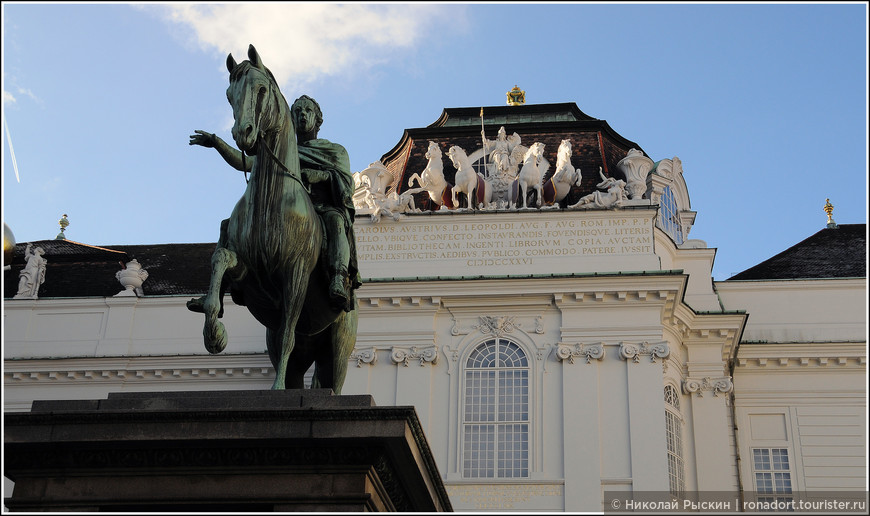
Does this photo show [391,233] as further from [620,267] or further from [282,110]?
[282,110]

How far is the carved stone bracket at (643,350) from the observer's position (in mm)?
25984

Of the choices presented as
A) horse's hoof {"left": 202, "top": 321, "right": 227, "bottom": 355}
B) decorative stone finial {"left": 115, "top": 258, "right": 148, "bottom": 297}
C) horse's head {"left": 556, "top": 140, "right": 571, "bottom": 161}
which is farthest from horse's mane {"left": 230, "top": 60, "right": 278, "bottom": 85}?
decorative stone finial {"left": 115, "top": 258, "right": 148, "bottom": 297}

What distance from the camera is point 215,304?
8.93 m

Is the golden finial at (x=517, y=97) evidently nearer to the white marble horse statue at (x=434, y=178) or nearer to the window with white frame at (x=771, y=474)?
the white marble horse statue at (x=434, y=178)

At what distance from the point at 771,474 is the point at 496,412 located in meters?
8.10

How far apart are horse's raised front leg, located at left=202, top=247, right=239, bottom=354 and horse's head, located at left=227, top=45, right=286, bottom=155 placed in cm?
97

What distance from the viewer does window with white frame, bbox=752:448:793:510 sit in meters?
28.2

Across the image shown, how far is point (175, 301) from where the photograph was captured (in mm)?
30828

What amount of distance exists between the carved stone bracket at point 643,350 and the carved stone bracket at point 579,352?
523 millimetres

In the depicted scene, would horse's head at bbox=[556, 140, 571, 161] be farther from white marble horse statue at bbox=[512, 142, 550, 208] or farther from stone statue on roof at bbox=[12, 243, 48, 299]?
stone statue on roof at bbox=[12, 243, 48, 299]

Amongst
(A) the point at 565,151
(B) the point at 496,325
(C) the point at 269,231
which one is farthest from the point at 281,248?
(A) the point at 565,151

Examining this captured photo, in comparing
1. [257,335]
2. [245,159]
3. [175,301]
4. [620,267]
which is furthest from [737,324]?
[245,159]

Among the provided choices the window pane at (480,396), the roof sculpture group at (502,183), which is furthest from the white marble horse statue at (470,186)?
the window pane at (480,396)

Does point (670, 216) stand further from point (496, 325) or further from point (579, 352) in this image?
point (496, 325)
